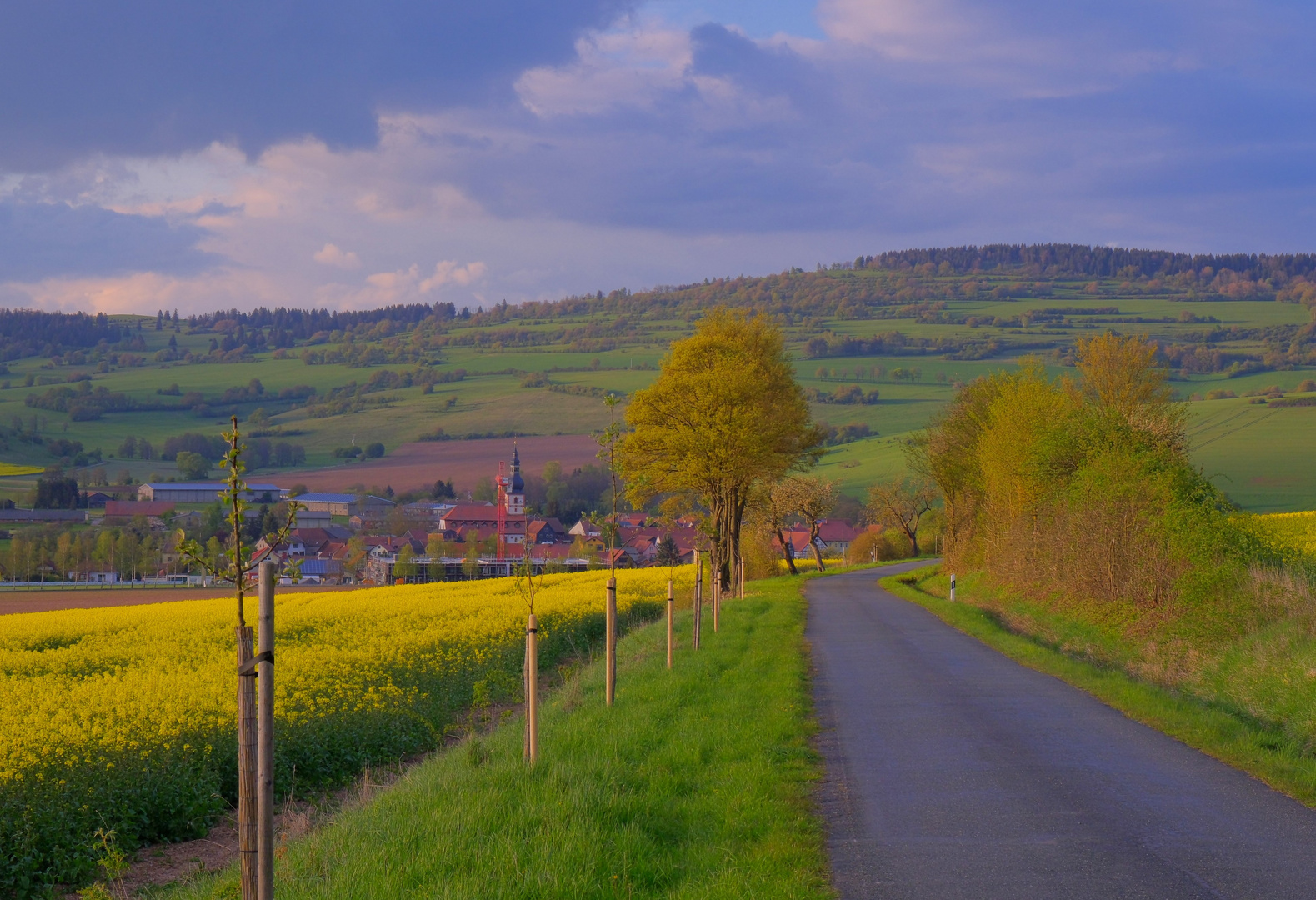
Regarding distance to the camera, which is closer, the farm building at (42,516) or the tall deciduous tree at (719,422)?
the tall deciduous tree at (719,422)

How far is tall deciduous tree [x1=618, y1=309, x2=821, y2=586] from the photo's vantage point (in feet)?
111

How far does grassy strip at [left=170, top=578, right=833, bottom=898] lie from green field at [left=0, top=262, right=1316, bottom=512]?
247 feet

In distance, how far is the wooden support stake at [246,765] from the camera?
195 inches

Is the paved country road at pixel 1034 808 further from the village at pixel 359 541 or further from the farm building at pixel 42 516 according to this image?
the farm building at pixel 42 516

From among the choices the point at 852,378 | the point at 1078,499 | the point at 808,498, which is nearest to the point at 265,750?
the point at 1078,499

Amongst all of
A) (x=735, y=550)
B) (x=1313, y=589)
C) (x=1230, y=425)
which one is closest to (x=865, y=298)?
(x=1230, y=425)

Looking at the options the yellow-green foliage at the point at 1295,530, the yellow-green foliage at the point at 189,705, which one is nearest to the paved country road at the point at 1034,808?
the yellow-green foliage at the point at 189,705

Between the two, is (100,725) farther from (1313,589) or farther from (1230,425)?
(1230,425)

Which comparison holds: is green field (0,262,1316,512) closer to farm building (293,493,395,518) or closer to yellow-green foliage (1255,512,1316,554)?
farm building (293,493,395,518)

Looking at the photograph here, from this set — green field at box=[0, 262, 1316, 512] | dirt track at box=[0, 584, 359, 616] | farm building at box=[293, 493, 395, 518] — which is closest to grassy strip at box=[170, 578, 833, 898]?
dirt track at box=[0, 584, 359, 616]

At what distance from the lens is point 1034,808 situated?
7734mm

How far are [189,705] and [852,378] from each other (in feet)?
463

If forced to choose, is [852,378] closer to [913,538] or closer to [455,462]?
[455,462]

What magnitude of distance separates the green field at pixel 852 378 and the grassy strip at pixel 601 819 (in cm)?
7515
